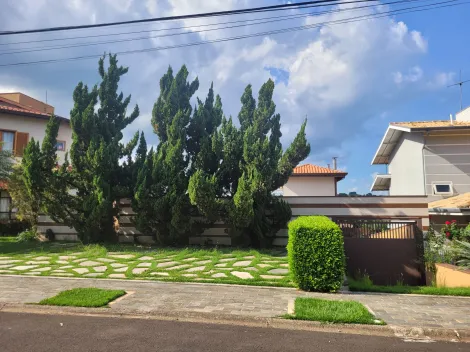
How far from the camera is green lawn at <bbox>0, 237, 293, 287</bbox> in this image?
8.53m

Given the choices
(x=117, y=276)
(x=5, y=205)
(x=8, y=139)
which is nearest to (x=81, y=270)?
(x=117, y=276)

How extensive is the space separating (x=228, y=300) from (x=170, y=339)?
195cm

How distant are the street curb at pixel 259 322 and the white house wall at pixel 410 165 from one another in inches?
511

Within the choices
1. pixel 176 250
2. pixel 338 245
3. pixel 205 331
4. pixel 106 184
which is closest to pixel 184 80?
pixel 106 184

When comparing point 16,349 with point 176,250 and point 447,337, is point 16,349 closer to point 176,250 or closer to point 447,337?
point 447,337

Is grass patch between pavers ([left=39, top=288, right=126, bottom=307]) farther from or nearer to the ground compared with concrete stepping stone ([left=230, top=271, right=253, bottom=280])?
farther from the ground

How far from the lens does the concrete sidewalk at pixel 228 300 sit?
5.46 m

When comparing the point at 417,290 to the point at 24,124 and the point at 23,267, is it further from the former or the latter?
the point at 24,124

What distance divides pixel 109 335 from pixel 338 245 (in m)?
4.60

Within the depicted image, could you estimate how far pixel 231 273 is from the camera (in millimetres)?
8961

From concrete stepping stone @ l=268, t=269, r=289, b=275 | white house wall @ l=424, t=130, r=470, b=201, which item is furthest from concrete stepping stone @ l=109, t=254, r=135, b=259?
white house wall @ l=424, t=130, r=470, b=201

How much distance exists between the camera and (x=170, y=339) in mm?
4480

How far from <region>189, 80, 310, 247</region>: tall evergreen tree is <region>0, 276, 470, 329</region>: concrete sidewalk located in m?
4.46

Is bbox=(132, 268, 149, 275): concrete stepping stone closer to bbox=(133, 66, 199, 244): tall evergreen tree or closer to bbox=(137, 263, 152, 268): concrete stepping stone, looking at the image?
bbox=(137, 263, 152, 268): concrete stepping stone
